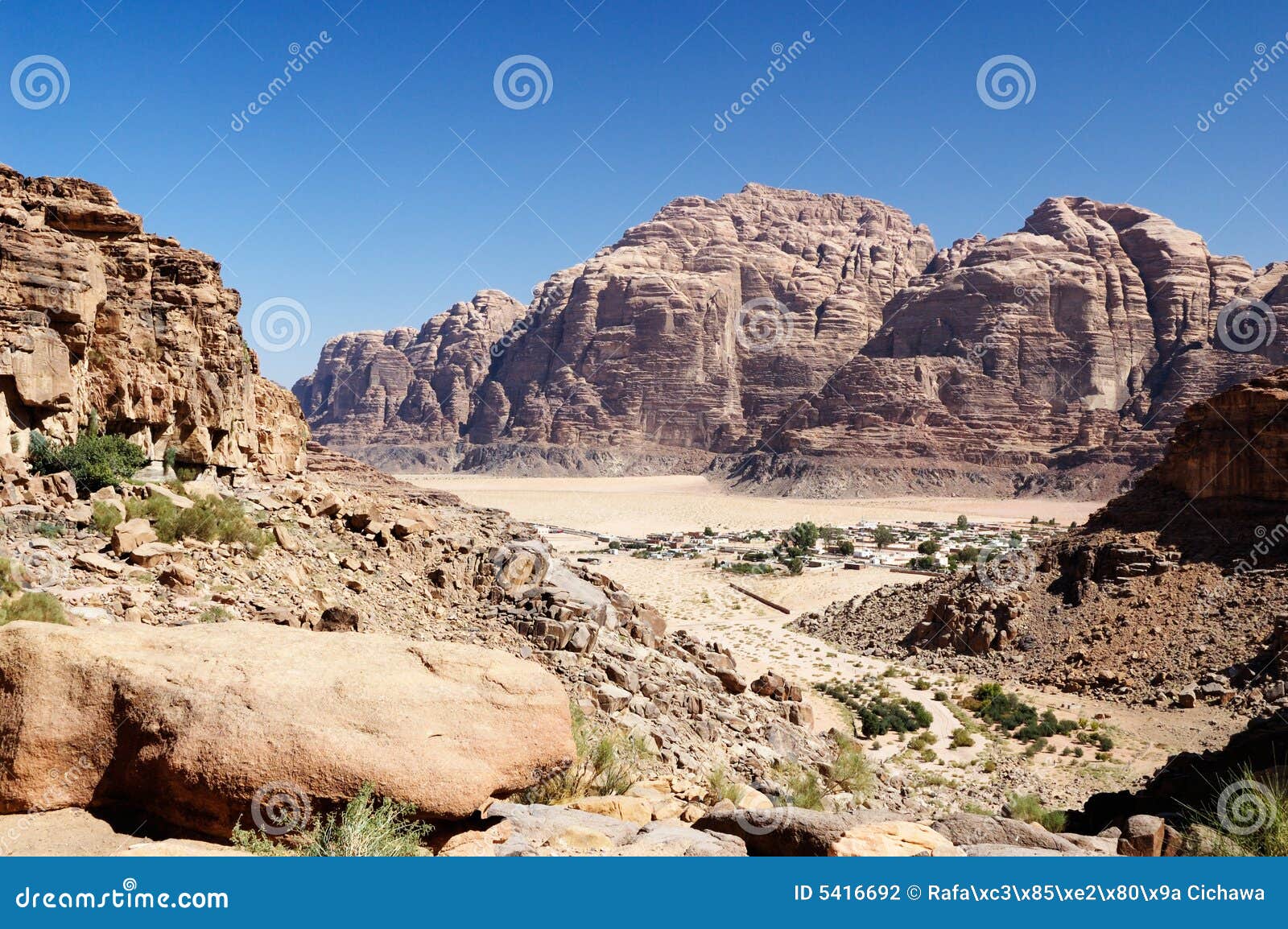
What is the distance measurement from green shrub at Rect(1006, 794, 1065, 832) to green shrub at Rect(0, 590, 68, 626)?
1130cm

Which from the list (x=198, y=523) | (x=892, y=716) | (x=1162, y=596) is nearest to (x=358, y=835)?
(x=198, y=523)

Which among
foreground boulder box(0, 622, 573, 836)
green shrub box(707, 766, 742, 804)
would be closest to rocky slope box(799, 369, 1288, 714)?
green shrub box(707, 766, 742, 804)

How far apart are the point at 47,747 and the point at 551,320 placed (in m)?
167

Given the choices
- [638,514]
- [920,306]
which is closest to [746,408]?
[920,306]

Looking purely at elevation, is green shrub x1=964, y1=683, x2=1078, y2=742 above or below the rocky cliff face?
below

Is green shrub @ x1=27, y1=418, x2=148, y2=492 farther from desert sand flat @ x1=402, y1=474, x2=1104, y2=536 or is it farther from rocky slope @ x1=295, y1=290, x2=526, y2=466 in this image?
rocky slope @ x1=295, y1=290, x2=526, y2=466

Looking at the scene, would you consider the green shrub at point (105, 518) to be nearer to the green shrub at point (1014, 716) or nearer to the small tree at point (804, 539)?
the green shrub at point (1014, 716)

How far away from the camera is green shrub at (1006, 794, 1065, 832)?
1088 cm

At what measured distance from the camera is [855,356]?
13575 centimetres

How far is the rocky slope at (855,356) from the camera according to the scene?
352 feet

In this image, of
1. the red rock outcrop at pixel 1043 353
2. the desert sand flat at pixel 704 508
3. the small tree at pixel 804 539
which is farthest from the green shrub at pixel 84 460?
the red rock outcrop at pixel 1043 353

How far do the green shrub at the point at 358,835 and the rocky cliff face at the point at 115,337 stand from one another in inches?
443

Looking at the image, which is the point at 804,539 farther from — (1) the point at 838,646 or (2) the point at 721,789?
(2) the point at 721,789

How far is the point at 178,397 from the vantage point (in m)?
16.6
